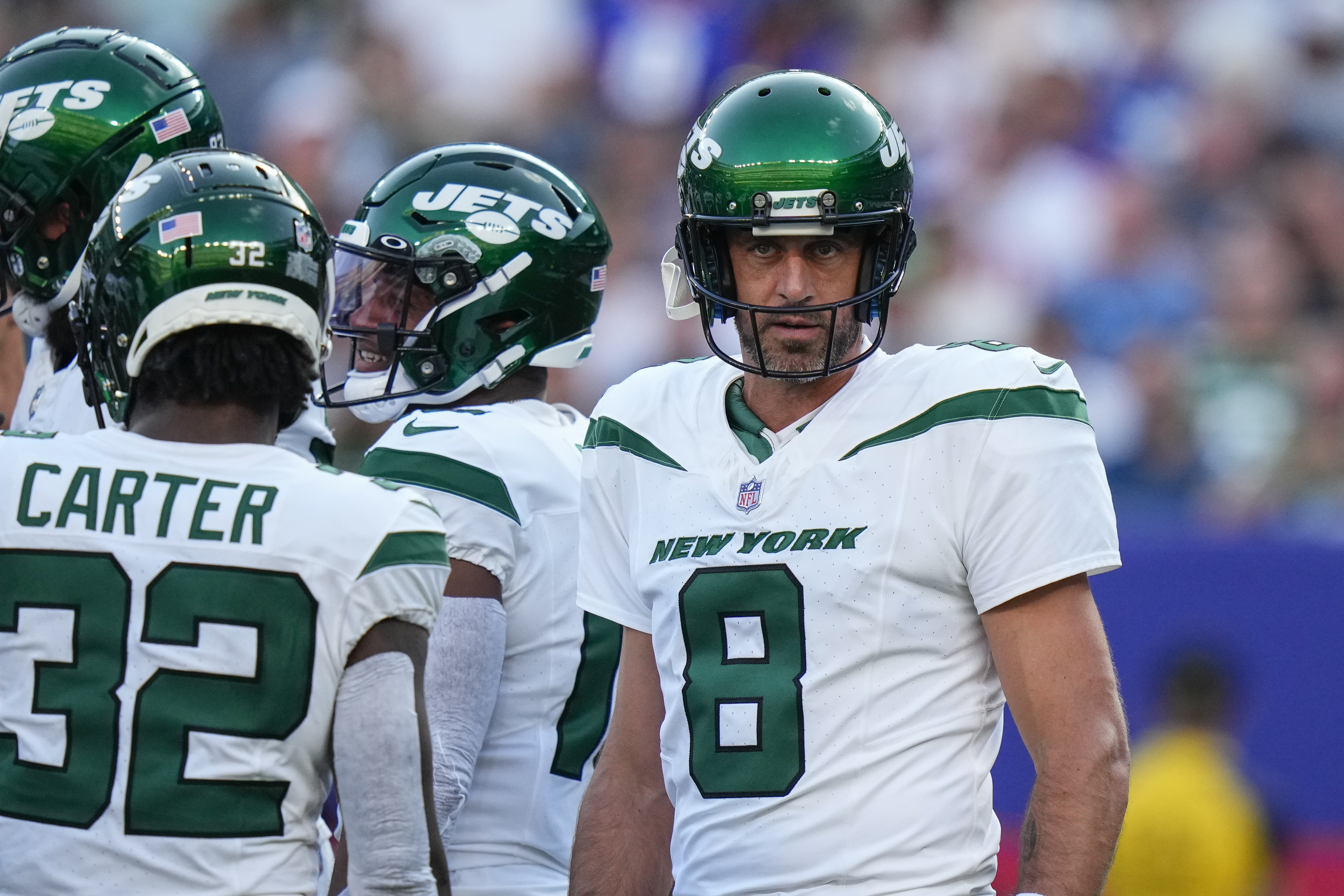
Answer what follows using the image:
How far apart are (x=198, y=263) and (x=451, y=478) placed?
29.0 inches

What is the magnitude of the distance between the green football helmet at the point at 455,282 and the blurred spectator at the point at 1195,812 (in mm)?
3384

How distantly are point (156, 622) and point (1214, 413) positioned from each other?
5850 mm

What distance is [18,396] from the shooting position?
3.65 m

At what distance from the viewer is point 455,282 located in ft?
11.0

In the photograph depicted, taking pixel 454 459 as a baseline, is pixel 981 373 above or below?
above

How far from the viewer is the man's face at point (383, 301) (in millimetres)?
3381

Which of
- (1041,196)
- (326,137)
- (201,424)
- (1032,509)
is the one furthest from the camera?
(326,137)

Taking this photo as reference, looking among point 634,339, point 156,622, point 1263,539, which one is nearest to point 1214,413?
point 1263,539

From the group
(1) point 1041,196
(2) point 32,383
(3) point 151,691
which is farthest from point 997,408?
(1) point 1041,196

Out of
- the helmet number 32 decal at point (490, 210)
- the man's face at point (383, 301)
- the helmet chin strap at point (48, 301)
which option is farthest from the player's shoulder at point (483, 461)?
the helmet chin strap at point (48, 301)

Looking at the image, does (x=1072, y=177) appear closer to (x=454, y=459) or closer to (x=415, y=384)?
(x=415, y=384)

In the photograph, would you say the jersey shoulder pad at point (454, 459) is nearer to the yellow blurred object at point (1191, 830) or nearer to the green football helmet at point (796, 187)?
the green football helmet at point (796, 187)

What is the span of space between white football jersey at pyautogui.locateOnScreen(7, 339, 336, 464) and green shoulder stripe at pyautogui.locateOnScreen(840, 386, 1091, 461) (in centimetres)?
120

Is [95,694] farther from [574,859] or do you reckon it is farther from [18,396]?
[18,396]
